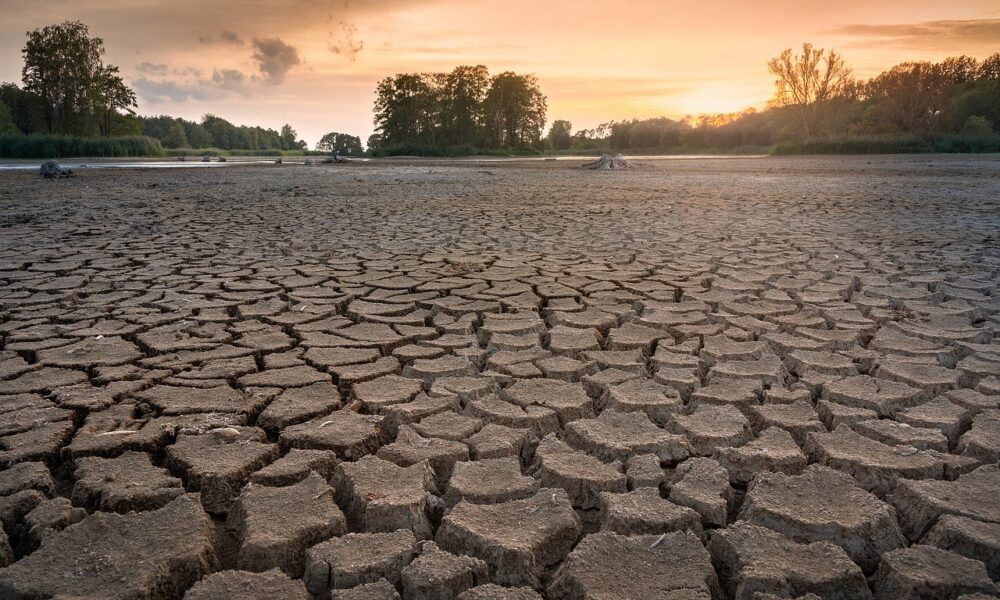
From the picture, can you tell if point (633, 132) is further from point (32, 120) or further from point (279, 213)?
point (279, 213)

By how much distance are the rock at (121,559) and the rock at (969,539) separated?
1543 millimetres

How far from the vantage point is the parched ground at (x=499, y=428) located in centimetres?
131

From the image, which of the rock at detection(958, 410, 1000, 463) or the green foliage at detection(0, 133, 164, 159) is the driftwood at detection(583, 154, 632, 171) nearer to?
the rock at detection(958, 410, 1000, 463)

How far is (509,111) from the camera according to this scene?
186 ft

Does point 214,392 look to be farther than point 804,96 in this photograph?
No

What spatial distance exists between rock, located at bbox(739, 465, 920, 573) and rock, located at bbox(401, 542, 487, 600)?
66cm

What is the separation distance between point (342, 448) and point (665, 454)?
91 cm

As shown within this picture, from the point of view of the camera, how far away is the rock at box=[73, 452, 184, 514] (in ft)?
5.00

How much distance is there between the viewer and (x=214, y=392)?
2178mm

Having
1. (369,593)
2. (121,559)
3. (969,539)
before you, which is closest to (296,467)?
(121,559)

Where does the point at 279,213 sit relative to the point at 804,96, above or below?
below

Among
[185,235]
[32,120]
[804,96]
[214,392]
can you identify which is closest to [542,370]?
[214,392]

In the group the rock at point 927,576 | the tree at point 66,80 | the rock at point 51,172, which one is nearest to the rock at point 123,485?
the rock at point 927,576

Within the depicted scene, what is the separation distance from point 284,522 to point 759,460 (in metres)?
1.22
